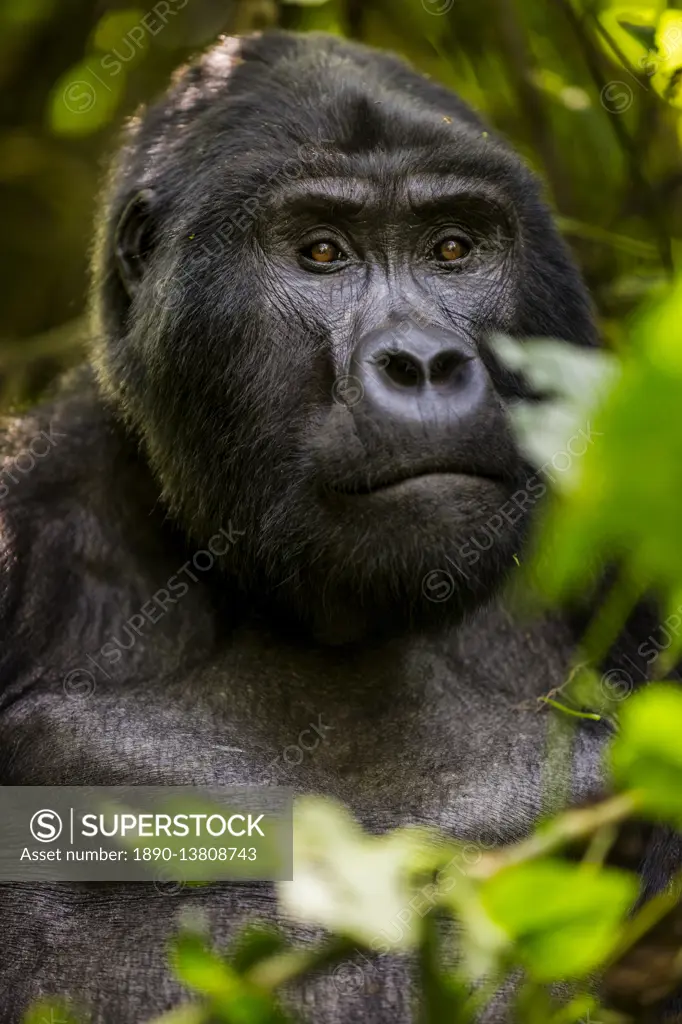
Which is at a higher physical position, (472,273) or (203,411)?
(472,273)

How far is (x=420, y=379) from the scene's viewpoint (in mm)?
2775

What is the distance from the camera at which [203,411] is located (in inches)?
129

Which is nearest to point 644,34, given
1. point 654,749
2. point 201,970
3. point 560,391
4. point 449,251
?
point 449,251

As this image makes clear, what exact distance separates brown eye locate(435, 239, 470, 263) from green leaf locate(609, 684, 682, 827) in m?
2.42

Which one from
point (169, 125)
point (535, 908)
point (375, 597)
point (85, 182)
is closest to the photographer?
point (535, 908)

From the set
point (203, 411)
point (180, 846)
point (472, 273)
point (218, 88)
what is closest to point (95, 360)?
point (203, 411)

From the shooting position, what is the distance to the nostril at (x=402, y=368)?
278cm

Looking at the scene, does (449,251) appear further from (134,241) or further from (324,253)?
(134,241)

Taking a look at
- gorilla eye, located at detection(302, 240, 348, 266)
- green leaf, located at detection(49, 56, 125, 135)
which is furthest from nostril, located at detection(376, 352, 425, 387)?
green leaf, located at detection(49, 56, 125, 135)

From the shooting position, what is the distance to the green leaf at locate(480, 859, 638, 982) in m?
A: 1.16

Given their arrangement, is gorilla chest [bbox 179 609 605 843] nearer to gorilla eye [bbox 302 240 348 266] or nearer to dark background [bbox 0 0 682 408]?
gorilla eye [bbox 302 240 348 266]

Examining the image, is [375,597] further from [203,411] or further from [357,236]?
[357,236]

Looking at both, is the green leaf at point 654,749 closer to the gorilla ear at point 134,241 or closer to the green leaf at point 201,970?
the green leaf at point 201,970

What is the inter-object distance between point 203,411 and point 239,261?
1.35 ft
